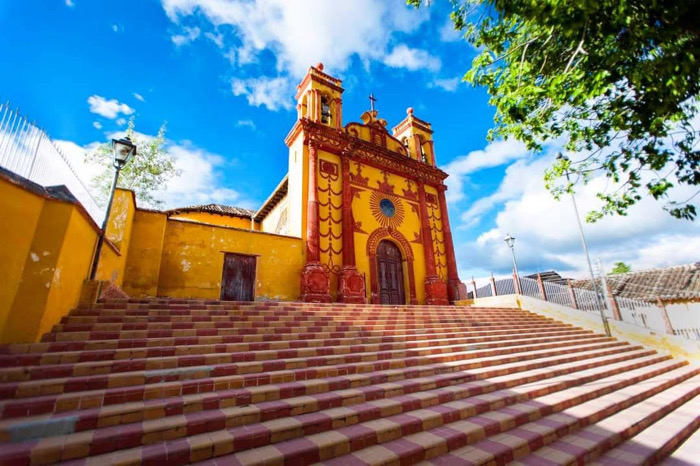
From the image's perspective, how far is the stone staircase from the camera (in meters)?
2.70

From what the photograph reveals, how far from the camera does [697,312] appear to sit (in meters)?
13.4

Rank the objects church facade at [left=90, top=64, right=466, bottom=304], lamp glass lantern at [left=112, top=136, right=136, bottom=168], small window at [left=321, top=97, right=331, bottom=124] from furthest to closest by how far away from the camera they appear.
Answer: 1. small window at [left=321, top=97, right=331, bottom=124]
2. church facade at [left=90, top=64, right=466, bottom=304]
3. lamp glass lantern at [left=112, top=136, right=136, bottom=168]

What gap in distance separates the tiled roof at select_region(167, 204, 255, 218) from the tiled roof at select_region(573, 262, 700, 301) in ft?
68.3

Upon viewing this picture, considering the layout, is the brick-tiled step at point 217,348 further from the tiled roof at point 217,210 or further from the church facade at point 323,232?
the tiled roof at point 217,210

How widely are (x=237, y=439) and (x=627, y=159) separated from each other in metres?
7.51

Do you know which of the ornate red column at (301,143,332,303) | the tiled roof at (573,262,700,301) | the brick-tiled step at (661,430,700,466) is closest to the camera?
the brick-tiled step at (661,430,700,466)

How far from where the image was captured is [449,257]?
15.6 metres

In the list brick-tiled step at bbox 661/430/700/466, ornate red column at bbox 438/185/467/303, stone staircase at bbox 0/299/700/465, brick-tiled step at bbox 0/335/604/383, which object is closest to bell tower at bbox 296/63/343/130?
ornate red column at bbox 438/185/467/303

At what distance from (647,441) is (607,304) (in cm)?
869

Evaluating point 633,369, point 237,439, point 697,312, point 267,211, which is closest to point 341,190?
point 267,211

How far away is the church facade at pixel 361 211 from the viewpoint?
12297 mm

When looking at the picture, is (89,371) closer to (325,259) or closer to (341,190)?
(325,259)

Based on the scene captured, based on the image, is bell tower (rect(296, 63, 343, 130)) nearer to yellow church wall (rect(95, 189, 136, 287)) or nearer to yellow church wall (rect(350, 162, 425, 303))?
yellow church wall (rect(350, 162, 425, 303))

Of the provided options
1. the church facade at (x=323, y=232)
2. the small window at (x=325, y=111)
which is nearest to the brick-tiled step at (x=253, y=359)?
the church facade at (x=323, y=232)
